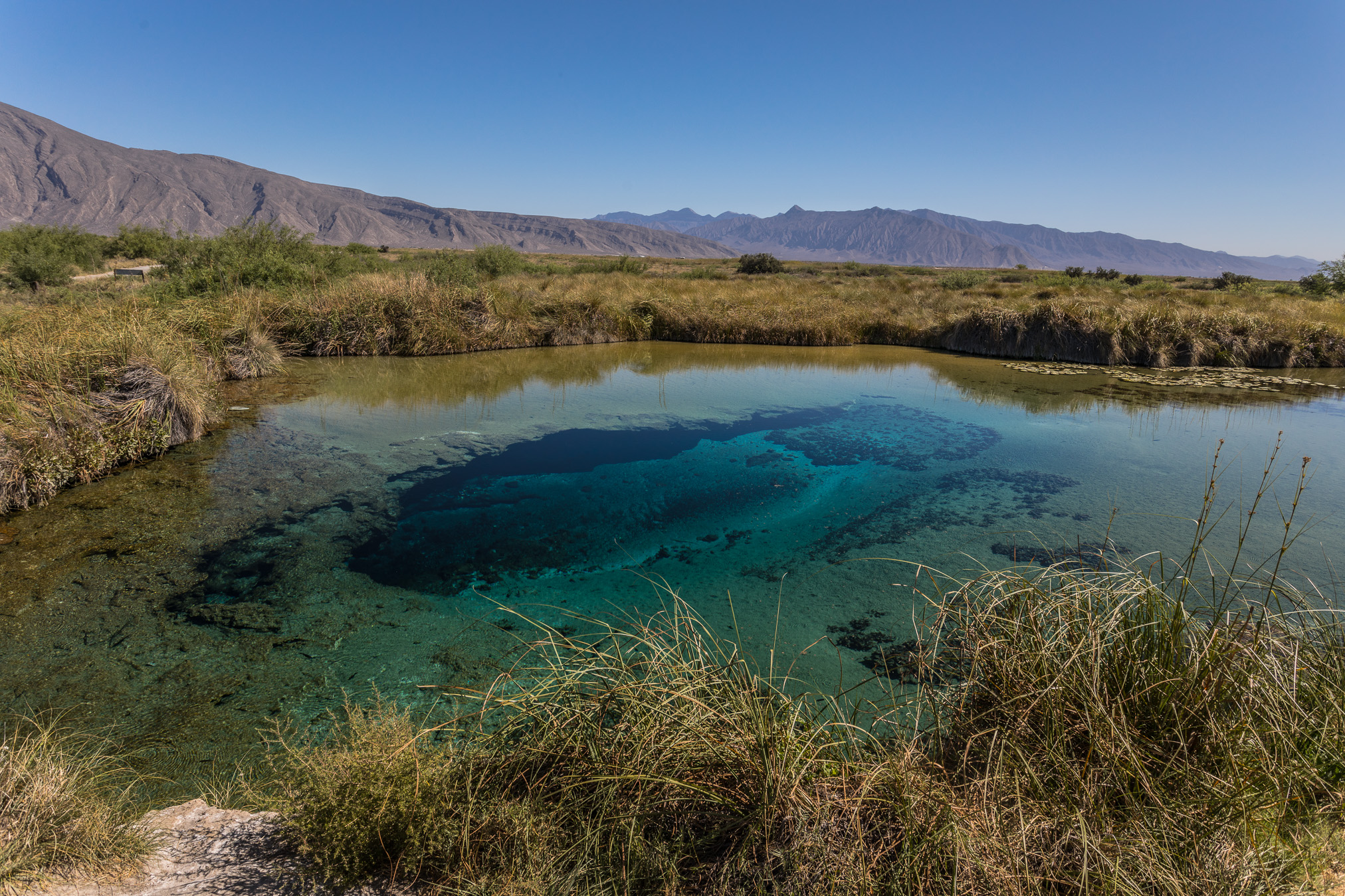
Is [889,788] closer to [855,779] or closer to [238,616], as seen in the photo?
[855,779]

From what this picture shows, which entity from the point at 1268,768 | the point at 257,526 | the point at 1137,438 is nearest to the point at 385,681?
the point at 257,526

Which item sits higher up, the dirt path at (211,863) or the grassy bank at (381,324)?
the grassy bank at (381,324)

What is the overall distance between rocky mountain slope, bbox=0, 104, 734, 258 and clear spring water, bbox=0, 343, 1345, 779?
487 feet

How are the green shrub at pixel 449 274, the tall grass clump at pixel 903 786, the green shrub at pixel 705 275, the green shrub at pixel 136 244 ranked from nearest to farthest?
the tall grass clump at pixel 903 786, the green shrub at pixel 449 274, the green shrub at pixel 136 244, the green shrub at pixel 705 275

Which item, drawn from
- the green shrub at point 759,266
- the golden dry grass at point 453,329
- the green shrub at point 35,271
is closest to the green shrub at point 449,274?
the golden dry grass at point 453,329

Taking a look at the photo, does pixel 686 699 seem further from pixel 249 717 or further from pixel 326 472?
pixel 326 472

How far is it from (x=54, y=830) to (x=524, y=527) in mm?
3703

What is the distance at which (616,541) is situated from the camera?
16.9 feet

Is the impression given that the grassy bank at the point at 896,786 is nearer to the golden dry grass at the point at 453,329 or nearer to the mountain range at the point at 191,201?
the golden dry grass at the point at 453,329

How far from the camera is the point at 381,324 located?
13.3 m

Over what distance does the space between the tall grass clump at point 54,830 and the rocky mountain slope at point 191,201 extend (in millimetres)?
153720

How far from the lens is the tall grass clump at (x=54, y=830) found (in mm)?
1664

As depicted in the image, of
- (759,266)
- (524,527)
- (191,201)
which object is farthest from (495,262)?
(191,201)

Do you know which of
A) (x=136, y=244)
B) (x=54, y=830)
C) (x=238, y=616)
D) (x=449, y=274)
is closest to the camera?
(x=54, y=830)
